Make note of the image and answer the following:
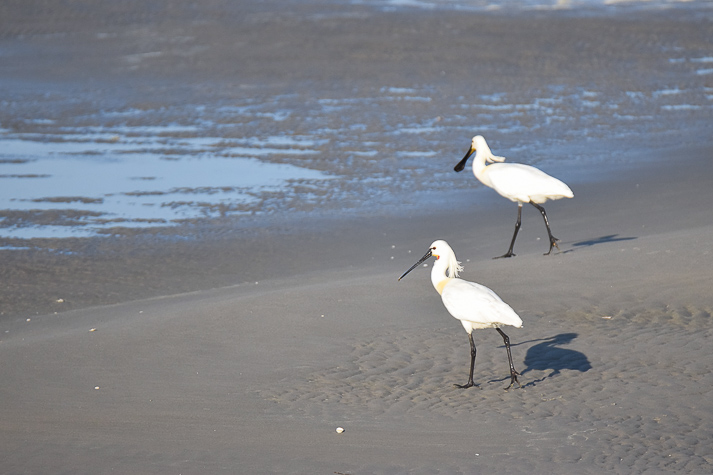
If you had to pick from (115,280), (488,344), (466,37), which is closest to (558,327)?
(488,344)

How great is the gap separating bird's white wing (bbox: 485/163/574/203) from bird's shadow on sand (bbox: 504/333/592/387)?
2.42 meters

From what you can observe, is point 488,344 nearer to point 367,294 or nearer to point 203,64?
point 367,294

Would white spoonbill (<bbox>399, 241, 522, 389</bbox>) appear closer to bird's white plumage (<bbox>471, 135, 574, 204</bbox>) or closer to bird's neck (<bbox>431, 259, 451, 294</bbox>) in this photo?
bird's neck (<bbox>431, 259, 451, 294</bbox>)

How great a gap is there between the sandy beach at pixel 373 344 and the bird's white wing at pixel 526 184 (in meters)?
0.62

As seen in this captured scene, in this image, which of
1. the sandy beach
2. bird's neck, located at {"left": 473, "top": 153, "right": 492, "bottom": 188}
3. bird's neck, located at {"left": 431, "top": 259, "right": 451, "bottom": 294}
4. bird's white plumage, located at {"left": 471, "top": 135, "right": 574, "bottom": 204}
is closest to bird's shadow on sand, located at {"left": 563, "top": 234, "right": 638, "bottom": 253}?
the sandy beach

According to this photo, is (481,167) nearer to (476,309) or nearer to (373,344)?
(373,344)

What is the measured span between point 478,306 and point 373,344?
1.27 metres

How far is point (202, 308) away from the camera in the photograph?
26.9 feet

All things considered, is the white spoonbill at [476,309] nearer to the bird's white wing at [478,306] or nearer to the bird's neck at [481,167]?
the bird's white wing at [478,306]

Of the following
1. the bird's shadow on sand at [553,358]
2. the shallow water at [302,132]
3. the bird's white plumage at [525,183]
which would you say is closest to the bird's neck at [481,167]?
the bird's white plumage at [525,183]

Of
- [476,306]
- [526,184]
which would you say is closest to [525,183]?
[526,184]

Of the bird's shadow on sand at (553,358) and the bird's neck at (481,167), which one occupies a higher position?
the bird's neck at (481,167)

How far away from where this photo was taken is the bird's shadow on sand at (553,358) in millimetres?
6758

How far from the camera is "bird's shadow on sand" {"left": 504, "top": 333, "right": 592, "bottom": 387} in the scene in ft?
22.2
